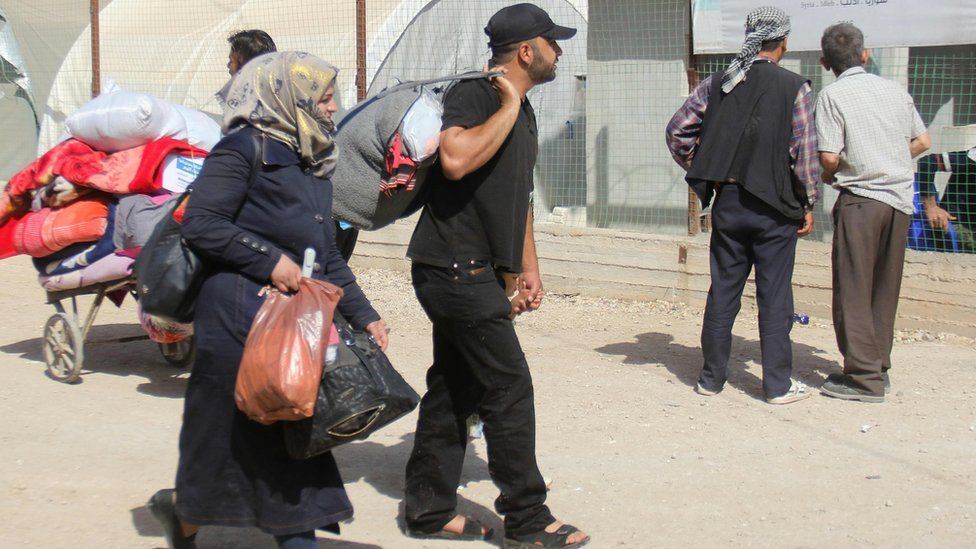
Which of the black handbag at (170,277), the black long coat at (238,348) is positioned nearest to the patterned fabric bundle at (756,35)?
the black long coat at (238,348)

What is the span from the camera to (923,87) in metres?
7.63

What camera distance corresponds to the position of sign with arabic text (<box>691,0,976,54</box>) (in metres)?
7.27

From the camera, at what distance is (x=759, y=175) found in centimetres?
564

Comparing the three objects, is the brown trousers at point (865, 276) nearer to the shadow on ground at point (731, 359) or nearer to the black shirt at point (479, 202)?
the shadow on ground at point (731, 359)

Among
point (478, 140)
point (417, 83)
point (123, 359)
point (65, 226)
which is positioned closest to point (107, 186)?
point (65, 226)

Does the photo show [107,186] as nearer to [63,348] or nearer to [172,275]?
[63,348]

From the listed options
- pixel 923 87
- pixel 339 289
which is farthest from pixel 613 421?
pixel 923 87

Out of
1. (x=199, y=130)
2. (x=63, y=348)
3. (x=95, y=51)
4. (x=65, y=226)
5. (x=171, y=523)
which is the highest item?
(x=95, y=51)

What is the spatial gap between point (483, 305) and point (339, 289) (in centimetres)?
65

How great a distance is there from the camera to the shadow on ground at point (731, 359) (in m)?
6.39

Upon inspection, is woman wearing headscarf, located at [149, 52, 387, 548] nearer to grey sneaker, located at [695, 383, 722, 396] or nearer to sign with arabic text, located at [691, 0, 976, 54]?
grey sneaker, located at [695, 383, 722, 396]

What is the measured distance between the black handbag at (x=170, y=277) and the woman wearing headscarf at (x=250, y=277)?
0.04 meters

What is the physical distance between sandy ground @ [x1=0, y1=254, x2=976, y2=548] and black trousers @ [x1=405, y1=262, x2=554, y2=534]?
0.86ft

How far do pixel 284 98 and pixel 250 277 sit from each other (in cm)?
55
